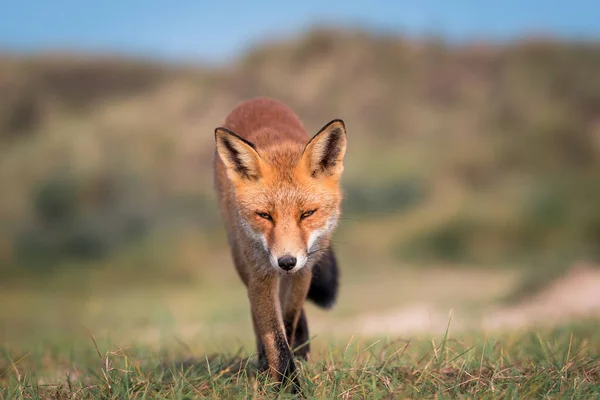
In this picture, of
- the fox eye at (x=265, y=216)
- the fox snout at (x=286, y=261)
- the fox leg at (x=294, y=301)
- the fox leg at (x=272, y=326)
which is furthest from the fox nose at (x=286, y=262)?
the fox leg at (x=294, y=301)

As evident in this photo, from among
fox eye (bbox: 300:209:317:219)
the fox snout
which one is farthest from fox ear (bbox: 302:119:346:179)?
the fox snout

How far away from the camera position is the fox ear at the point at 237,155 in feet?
13.7

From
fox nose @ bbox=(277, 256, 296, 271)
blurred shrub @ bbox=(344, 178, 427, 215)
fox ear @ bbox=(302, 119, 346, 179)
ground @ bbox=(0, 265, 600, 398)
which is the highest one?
fox ear @ bbox=(302, 119, 346, 179)

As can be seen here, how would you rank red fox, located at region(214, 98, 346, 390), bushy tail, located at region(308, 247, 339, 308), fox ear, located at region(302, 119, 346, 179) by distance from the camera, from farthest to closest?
bushy tail, located at region(308, 247, 339, 308) < fox ear, located at region(302, 119, 346, 179) < red fox, located at region(214, 98, 346, 390)

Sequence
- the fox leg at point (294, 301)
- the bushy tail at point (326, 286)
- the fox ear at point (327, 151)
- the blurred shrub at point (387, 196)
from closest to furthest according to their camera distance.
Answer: the fox ear at point (327, 151) < the fox leg at point (294, 301) < the bushy tail at point (326, 286) < the blurred shrub at point (387, 196)

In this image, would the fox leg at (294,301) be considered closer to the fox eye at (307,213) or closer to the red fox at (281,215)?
the red fox at (281,215)

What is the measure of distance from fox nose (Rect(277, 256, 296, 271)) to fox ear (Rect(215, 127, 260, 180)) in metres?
0.73

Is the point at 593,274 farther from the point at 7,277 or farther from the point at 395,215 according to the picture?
the point at 7,277

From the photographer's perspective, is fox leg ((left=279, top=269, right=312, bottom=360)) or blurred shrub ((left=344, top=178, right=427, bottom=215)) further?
blurred shrub ((left=344, top=178, right=427, bottom=215))

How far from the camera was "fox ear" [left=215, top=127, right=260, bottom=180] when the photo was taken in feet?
13.7

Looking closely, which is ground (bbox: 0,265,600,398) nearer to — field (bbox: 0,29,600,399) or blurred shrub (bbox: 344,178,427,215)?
field (bbox: 0,29,600,399)

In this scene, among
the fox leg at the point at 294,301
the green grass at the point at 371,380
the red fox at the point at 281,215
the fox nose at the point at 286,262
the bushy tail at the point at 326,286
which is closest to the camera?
the green grass at the point at 371,380

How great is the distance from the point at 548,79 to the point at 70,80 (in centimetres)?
2772

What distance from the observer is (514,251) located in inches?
920
